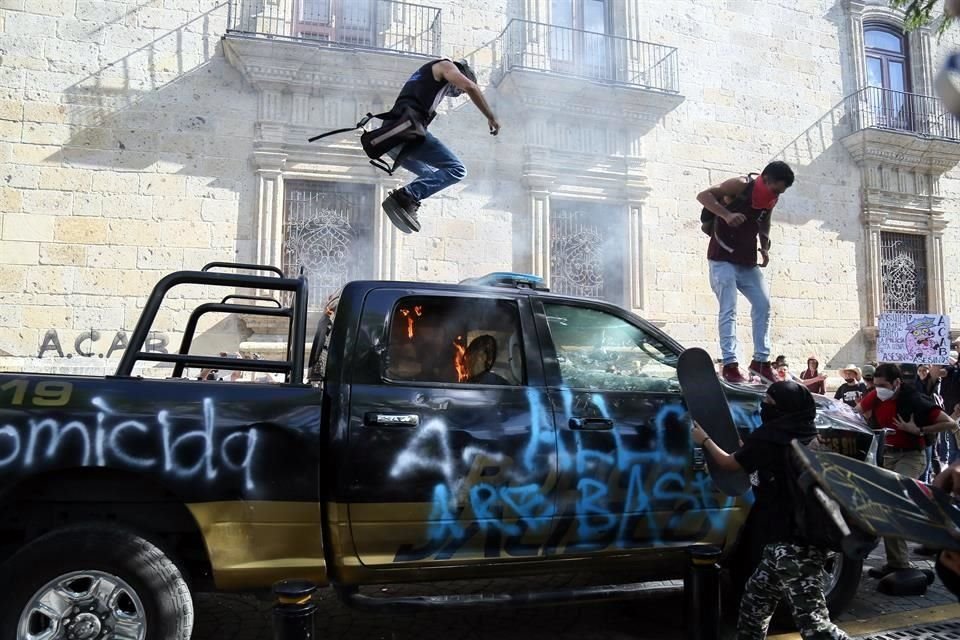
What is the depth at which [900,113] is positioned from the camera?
1331 cm

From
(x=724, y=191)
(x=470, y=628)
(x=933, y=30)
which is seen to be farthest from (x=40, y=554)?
(x=933, y=30)

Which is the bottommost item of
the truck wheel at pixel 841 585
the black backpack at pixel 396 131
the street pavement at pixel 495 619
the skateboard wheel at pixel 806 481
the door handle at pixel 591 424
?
the street pavement at pixel 495 619

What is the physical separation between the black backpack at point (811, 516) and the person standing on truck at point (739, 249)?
2.40 meters

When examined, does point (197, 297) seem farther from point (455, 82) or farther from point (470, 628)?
point (470, 628)

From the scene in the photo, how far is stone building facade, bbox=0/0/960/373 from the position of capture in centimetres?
870

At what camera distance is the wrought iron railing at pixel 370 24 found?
32.0 feet

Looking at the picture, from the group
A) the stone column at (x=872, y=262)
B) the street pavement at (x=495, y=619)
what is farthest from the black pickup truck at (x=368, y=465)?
the stone column at (x=872, y=262)

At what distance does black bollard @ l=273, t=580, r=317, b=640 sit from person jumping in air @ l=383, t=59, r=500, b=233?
2732 millimetres

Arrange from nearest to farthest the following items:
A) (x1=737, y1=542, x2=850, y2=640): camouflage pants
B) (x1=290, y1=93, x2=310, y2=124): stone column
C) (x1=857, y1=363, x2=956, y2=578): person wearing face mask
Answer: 1. (x1=737, y1=542, x2=850, y2=640): camouflage pants
2. (x1=857, y1=363, x2=956, y2=578): person wearing face mask
3. (x1=290, y1=93, x2=310, y2=124): stone column

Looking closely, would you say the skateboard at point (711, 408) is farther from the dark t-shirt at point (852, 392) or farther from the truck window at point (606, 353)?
the dark t-shirt at point (852, 392)

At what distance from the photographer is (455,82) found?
4086mm

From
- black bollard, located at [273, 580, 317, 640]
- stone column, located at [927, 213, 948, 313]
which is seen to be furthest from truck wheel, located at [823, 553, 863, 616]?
stone column, located at [927, 213, 948, 313]

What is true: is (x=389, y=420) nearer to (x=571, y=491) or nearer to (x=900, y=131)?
(x=571, y=491)

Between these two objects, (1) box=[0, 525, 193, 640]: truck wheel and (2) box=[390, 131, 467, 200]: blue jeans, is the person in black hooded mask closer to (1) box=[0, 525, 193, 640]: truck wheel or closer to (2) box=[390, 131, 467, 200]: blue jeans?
(1) box=[0, 525, 193, 640]: truck wheel
